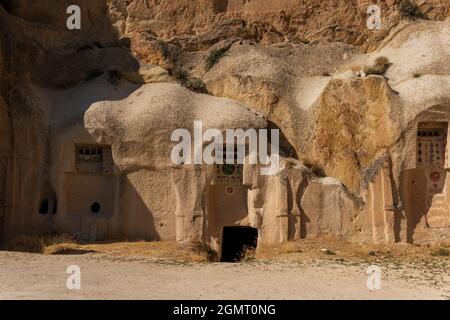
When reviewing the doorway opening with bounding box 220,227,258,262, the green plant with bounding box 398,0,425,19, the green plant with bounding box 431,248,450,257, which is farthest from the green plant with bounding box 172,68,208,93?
the green plant with bounding box 431,248,450,257

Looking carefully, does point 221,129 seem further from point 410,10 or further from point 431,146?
point 410,10

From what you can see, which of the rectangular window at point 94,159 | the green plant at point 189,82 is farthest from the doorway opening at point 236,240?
the green plant at point 189,82

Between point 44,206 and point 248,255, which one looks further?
point 44,206

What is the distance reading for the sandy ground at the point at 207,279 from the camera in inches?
461

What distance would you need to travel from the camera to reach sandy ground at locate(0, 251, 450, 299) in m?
11.7

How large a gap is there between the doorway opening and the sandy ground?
17.0ft

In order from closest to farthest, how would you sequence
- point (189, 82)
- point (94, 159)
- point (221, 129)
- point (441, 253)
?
1. point (441, 253)
2. point (221, 129)
3. point (94, 159)
4. point (189, 82)

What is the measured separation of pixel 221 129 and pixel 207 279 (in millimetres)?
7511

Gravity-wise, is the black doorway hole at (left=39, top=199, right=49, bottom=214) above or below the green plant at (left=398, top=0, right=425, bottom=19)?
below

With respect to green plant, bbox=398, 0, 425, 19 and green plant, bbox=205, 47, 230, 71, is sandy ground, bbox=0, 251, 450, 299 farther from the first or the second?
green plant, bbox=398, 0, 425, 19

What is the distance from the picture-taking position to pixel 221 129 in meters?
20.4

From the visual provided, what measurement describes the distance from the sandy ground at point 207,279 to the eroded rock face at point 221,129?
9.82 feet

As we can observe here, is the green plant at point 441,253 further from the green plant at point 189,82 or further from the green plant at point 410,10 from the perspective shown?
the green plant at point 410,10

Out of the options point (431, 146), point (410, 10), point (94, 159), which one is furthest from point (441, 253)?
point (94, 159)
